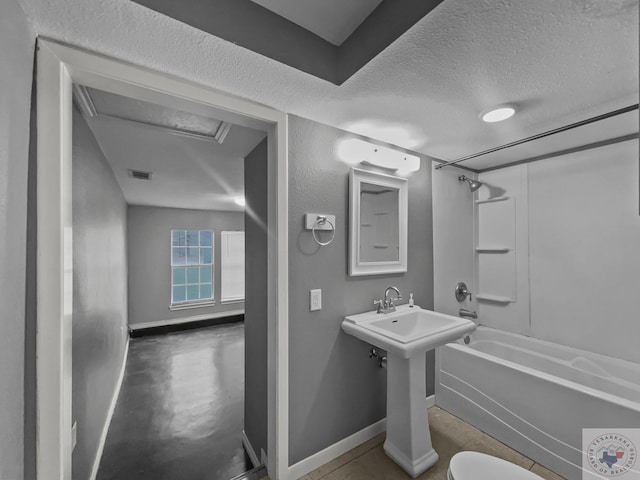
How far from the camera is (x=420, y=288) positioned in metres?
2.29

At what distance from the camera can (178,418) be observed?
Answer: 2459 millimetres

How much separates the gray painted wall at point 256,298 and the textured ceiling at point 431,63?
62 cm

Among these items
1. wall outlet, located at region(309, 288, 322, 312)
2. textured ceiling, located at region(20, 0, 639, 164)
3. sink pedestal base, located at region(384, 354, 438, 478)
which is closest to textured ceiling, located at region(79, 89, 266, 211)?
textured ceiling, located at region(20, 0, 639, 164)

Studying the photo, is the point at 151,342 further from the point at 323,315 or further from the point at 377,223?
the point at 377,223

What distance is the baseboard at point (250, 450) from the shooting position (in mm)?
1920

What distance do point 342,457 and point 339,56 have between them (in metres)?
2.38

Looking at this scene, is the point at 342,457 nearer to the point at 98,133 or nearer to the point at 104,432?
the point at 104,432

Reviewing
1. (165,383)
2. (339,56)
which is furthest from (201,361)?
(339,56)

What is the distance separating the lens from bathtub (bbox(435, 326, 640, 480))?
1.52 metres

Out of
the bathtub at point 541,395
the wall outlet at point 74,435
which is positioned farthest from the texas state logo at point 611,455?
the wall outlet at point 74,435

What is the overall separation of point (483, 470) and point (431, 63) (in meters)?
1.84

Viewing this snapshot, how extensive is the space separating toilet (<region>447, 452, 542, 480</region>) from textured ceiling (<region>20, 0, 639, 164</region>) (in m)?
1.47

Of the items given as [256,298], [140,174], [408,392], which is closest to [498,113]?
[408,392]

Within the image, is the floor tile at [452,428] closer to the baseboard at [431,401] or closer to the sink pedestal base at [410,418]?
the baseboard at [431,401]
